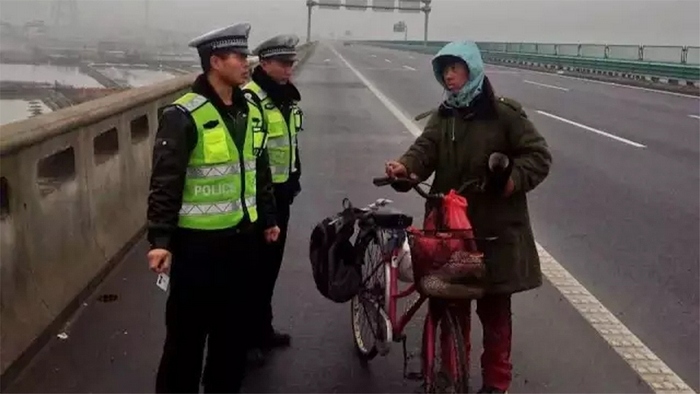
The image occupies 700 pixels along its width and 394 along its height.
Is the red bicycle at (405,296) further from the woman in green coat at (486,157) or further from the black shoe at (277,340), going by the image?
the black shoe at (277,340)

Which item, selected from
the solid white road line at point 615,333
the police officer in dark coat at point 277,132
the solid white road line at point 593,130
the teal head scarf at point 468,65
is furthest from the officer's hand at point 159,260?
the solid white road line at point 593,130

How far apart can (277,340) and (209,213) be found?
5.83 feet

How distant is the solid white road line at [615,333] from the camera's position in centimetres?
499

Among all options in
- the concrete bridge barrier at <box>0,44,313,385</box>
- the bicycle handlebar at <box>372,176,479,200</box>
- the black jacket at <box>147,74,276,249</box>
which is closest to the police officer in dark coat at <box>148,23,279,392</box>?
the black jacket at <box>147,74,276,249</box>

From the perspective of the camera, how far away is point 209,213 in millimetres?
3812

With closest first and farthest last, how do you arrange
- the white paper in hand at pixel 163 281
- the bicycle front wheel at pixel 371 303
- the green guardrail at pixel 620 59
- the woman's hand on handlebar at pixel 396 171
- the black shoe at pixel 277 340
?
the white paper in hand at pixel 163 281 < the woman's hand on handlebar at pixel 396 171 < the bicycle front wheel at pixel 371 303 < the black shoe at pixel 277 340 < the green guardrail at pixel 620 59

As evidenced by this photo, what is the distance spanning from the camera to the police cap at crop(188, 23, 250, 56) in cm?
375

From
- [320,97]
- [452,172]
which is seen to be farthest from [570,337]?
[320,97]

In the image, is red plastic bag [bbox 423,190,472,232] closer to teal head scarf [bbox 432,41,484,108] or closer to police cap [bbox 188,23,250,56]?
teal head scarf [bbox 432,41,484,108]

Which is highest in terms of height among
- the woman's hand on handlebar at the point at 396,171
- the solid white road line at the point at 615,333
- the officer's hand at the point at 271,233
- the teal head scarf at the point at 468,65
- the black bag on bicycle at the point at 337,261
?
the teal head scarf at the point at 468,65

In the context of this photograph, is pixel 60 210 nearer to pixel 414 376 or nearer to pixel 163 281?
pixel 163 281

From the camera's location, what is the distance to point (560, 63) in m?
49.0

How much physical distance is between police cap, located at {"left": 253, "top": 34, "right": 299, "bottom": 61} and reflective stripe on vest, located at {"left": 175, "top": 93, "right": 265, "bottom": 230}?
3.58 feet

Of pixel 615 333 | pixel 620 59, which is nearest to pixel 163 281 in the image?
pixel 615 333
